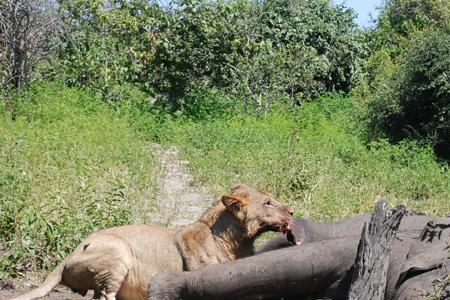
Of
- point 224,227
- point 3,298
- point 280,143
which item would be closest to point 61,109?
point 280,143

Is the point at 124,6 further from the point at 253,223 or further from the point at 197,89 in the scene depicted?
the point at 253,223

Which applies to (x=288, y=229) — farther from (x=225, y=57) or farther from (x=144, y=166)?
(x=225, y=57)

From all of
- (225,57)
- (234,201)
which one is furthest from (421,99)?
(234,201)

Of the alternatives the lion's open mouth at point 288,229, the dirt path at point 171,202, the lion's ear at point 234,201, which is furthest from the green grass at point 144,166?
the lion's open mouth at point 288,229

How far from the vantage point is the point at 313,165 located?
42.7 ft

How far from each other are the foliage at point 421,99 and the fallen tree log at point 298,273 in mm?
10442

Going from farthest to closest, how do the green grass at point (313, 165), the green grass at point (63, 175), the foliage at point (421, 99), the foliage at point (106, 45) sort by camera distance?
the foliage at point (106, 45) → the foliage at point (421, 99) → the green grass at point (313, 165) → the green grass at point (63, 175)

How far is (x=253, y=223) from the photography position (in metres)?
6.25

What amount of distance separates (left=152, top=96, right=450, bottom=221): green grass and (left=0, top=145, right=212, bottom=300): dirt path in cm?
22

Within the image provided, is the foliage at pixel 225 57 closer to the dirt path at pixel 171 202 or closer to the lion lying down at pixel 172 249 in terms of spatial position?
the dirt path at pixel 171 202

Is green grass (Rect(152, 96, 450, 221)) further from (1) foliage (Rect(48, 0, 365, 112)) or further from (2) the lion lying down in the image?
(2) the lion lying down

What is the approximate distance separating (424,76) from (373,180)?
417cm

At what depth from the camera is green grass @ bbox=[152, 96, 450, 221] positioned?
1157cm

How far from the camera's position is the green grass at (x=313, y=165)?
11.6 m
